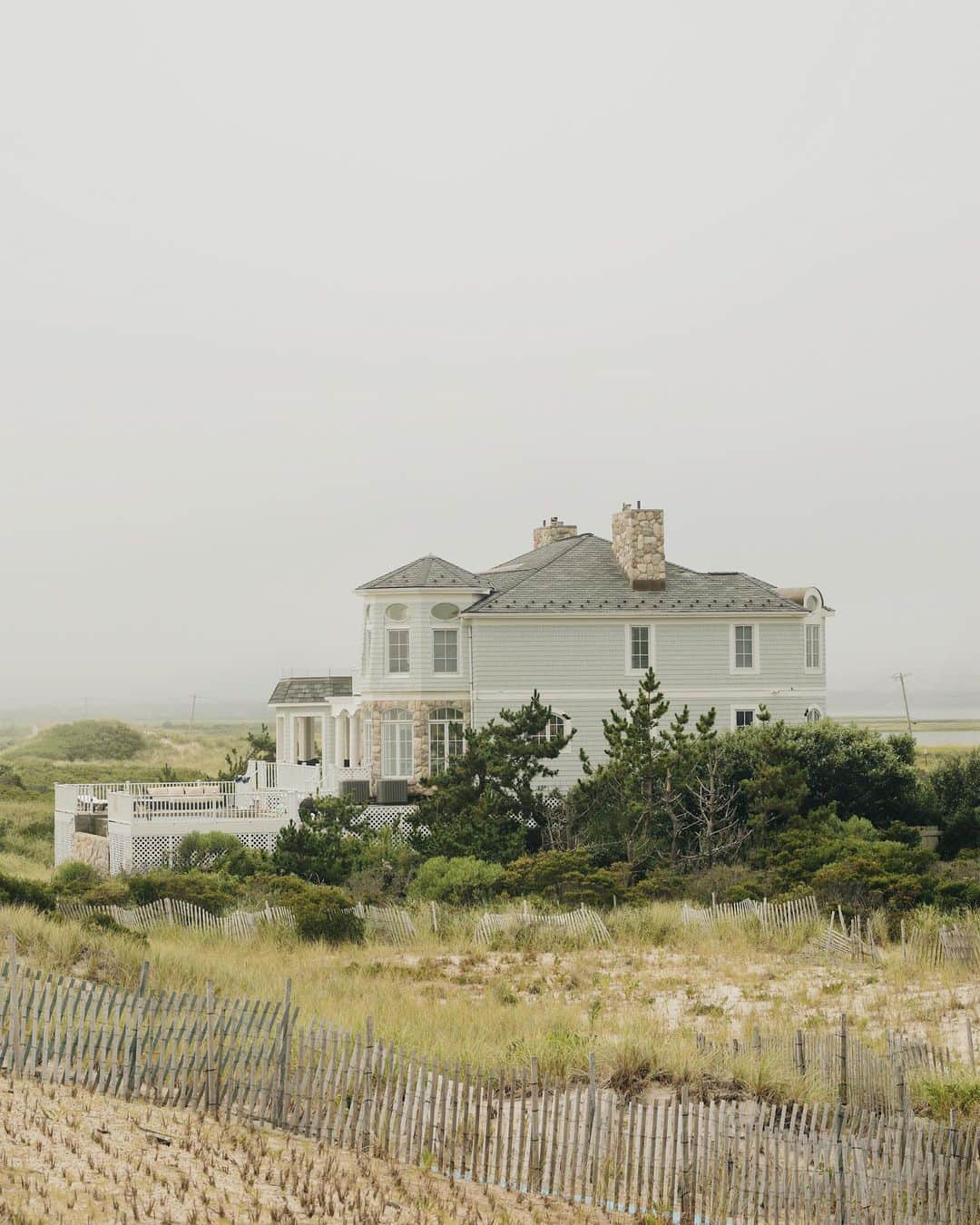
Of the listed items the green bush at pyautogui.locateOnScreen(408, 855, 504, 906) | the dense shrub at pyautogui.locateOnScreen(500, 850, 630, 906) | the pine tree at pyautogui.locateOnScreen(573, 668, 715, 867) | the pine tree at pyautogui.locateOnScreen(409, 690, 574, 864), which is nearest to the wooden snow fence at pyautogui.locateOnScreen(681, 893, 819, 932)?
the dense shrub at pyautogui.locateOnScreen(500, 850, 630, 906)

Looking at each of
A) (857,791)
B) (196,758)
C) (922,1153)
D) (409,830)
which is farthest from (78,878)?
(196,758)

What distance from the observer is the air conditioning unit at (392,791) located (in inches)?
1470

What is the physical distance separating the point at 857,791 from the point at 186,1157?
26420mm

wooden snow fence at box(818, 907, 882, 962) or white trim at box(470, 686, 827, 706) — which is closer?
wooden snow fence at box(818, 907, 882, 962)

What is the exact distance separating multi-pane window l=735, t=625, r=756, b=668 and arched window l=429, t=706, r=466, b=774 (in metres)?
7.80

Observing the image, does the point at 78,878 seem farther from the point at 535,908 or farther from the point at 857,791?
the point at 857,791

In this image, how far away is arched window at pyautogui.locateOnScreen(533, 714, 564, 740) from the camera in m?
38.4

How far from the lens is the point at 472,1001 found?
63.2 feet

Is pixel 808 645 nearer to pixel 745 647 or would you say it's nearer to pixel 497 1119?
pixel 745 647

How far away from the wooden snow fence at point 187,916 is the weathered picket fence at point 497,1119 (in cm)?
1030

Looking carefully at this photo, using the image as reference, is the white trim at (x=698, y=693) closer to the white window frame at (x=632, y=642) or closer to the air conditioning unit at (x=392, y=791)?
the white window frame at (x=632, y=642)

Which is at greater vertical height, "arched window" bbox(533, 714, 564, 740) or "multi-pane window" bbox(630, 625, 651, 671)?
"multi-pane window" bbox(630, 625, 651, 671)

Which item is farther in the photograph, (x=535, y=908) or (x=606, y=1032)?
(x=535, y=908)

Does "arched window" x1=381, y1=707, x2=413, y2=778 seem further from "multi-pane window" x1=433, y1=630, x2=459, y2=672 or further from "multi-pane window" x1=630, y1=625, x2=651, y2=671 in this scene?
"multi-pane window" x1=630, y1=625, x2=651, y2=671
